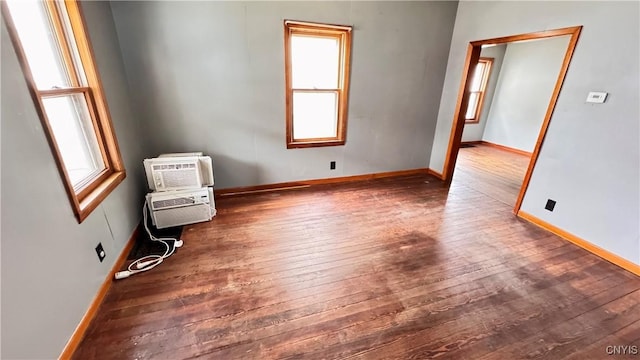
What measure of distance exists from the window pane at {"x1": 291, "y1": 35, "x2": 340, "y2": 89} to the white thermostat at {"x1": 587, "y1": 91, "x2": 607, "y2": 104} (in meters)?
2.49

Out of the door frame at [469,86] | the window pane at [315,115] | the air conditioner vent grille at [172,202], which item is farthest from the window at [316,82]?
the door frame at [469,86]

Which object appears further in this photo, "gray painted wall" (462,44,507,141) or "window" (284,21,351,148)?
"gray painted wall" (462,44,507,141)

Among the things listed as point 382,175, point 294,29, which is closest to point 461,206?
point 382,175

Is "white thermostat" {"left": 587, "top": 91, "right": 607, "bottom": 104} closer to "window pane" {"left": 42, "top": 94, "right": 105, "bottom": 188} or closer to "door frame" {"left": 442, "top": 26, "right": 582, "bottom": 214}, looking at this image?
"door frame" {"left": 442, "top": 26, "right": 582, "bottom": 214}

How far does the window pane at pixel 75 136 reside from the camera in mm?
1799

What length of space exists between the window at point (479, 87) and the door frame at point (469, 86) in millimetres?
2442

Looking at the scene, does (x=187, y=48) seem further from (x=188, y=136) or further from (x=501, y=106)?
(x=501, y=106)

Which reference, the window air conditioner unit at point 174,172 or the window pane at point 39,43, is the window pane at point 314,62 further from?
the window pane at point 39,43

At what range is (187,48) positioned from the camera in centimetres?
276

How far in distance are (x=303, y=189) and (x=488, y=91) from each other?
523 centimetres

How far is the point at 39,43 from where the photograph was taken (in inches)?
66.3

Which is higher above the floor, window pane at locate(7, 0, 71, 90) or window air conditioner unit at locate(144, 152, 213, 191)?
window pane at locate(7, 0, 71, 90)

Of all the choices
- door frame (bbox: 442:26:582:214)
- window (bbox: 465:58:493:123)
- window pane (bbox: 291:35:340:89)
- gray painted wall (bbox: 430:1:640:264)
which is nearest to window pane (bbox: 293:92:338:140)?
window pane (bbox: 291:35:340:89)

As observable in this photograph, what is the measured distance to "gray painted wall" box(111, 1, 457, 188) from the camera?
8.87 ft
